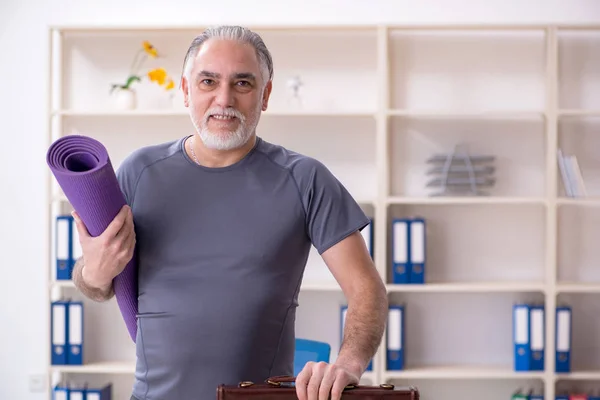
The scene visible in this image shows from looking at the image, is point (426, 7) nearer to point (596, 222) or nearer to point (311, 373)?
point (596, 222)

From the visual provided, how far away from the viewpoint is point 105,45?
414cm

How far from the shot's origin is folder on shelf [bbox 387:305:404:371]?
386cm

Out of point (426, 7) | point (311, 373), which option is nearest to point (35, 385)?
point (426, 7)

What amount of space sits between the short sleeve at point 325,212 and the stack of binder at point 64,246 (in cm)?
246

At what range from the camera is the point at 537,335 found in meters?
3.84

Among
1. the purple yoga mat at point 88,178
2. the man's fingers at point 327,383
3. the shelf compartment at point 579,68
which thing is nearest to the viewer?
the man's fingers at point 327,383

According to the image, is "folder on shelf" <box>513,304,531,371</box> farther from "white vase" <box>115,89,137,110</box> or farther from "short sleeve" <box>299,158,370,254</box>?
"short sleeve" <box>299,158,370,254</box>

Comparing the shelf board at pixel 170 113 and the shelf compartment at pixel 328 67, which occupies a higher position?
the shelf compartment at pixel 328 67

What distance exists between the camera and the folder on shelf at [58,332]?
389 cm

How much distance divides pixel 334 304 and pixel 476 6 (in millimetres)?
1617

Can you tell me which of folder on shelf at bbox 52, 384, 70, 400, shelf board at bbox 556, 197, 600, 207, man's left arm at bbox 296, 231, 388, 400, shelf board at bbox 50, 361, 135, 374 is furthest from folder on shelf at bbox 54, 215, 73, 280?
man's left arm at bbox 296, 231, 388, 400

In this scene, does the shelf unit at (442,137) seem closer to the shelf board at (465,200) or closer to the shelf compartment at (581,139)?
the shelf compartment at (581,139)

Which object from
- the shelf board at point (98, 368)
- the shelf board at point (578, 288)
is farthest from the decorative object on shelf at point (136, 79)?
the shelf board at point (578, 288)

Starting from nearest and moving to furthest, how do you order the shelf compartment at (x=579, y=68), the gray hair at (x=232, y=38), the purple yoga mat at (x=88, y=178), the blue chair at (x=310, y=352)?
the purple yoga mat at (x=88, y=178)
the gray hair at (x=232, y=38)
the blue chair at (x=310, y=352)
the shelf compartment at (x=579, y=68)
